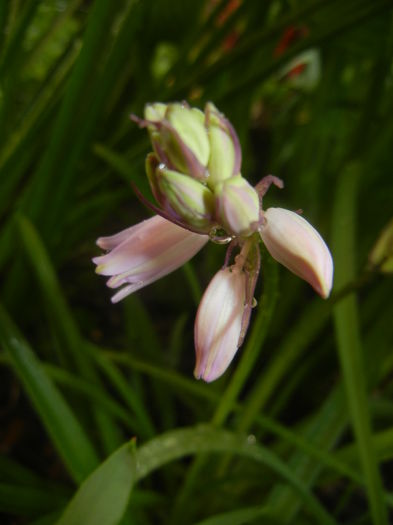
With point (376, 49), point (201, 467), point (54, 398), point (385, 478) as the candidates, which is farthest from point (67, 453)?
point (376, 49)

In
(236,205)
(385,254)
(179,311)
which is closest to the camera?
(236,205)

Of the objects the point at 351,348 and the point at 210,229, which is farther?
the point at 351,348

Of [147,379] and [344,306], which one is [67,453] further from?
[147,379]

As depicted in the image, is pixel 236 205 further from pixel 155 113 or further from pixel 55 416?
pixel 55 416

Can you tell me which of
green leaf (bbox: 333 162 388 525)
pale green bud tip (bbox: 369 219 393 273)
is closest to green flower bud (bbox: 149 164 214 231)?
pale green bud tip (bbox: 369 219 393 273)

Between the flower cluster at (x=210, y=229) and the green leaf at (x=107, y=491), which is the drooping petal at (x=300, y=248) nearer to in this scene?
the flower cluster at (x=210, y=229)

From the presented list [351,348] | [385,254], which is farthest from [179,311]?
[385,254]

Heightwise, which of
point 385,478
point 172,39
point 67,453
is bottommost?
point 385,478
